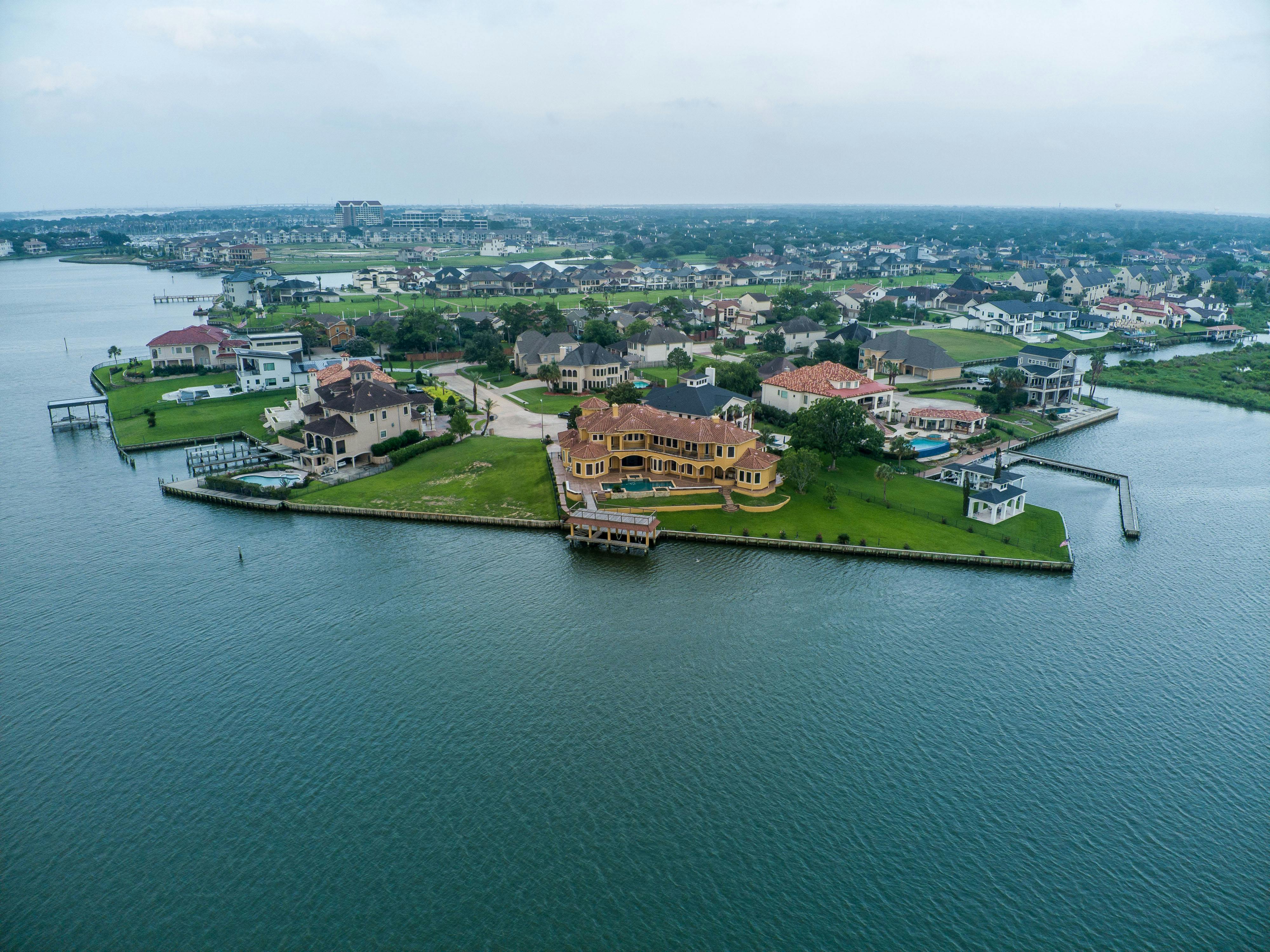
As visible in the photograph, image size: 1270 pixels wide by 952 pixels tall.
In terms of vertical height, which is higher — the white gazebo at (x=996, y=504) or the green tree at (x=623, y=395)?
the green tree at (x=623, y=395)

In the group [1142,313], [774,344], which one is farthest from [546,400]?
[1142,313]

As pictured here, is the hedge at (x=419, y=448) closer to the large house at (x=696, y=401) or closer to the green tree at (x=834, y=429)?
the large house at (x=696, y=401)

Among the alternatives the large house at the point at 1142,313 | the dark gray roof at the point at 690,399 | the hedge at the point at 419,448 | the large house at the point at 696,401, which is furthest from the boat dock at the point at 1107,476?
the large house at the point at 1142,313

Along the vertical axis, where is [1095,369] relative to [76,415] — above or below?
above

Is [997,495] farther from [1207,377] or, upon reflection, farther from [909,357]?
[1207,377]

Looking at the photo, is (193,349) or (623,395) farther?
(193,349)

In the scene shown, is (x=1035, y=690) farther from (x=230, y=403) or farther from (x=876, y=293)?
(x=876, y=293)
